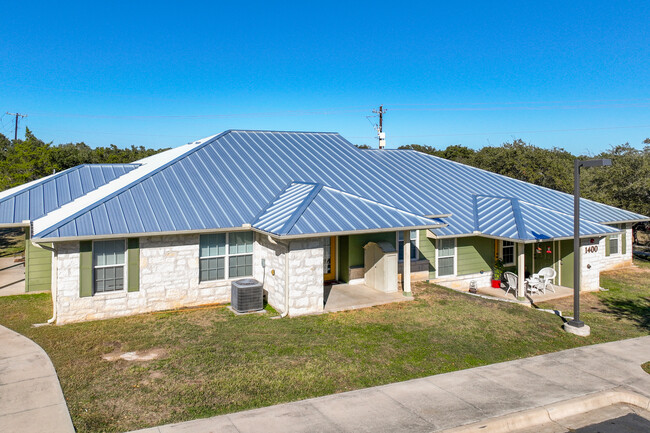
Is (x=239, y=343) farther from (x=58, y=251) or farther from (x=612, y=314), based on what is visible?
(x=612, y=314)

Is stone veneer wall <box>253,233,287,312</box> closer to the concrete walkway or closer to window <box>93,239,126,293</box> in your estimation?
window <box>93,239,126,293</box>

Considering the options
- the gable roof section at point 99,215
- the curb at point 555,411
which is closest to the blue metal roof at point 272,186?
the gable roof section at point 99,215

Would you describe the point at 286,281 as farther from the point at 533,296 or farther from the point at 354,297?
the point at 533,296

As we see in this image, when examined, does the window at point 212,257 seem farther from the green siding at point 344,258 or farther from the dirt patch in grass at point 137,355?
the green siding at point 344,258

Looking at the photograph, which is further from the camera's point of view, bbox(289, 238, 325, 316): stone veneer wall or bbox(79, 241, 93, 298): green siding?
bbox(289, 238, 325, 316): stone veneer wall

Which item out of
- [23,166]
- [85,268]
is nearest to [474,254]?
[85,268]

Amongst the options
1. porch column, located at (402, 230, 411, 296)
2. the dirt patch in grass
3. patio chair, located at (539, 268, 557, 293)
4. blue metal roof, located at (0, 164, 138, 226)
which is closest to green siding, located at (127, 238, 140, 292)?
the dirt patch in grass

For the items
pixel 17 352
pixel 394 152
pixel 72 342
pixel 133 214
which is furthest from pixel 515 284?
pixel 17 352
